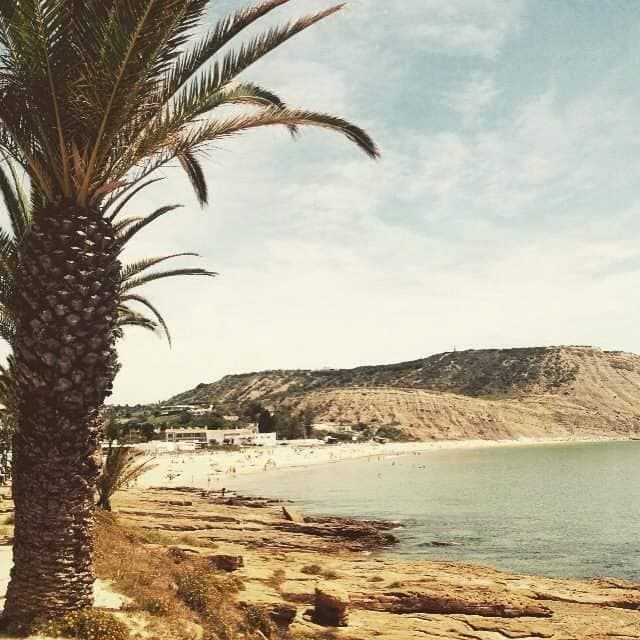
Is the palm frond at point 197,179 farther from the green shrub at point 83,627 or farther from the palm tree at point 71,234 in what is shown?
the green shrub at point 83,627

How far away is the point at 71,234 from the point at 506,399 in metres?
169

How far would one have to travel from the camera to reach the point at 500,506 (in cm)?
4366

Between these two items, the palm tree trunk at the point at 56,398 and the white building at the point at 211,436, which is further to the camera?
the white building at the point at 211,436

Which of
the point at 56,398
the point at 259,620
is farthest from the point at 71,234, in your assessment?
the point at 259,620

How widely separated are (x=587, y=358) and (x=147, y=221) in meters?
193

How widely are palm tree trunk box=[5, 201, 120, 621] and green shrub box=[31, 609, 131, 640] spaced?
0.17m

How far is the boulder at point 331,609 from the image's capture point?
41.0ft

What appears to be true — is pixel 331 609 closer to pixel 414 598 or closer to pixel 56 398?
pixel 414 598

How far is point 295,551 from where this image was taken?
23766mm

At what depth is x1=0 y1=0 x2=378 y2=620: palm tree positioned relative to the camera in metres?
7.91

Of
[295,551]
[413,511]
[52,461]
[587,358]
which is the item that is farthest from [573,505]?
[587,358]

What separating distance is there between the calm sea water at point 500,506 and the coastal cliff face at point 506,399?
60426 mm

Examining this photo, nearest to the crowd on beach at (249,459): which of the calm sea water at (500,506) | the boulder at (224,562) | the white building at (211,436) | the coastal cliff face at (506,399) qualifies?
the calm sea water at (500,506)

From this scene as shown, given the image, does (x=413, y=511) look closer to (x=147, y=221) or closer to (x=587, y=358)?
(x=147, y=221)
